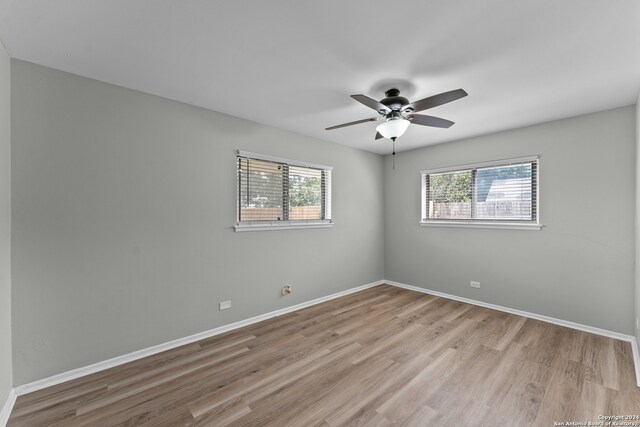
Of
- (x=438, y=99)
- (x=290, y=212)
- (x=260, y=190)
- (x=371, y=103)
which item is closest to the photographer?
(x=438, y=99)

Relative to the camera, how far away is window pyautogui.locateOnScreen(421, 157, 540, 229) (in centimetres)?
366

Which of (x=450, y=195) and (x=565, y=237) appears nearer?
(x=565, y=237)

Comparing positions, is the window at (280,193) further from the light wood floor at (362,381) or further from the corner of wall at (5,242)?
the corner of wall at (5,242)

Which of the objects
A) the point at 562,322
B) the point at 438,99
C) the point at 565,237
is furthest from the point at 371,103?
Answer: the point at 562,322

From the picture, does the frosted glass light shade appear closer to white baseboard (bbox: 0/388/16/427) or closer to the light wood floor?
the light wood floor

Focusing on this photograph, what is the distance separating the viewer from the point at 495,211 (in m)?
3.97

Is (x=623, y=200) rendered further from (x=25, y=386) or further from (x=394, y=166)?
(x=25, y=386)

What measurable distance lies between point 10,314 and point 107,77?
6.47 feet

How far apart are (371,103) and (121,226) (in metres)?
2.46

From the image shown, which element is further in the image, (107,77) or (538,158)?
(538,158)

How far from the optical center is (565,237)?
3328 mm

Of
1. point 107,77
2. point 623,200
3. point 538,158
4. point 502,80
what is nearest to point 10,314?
point 107,77

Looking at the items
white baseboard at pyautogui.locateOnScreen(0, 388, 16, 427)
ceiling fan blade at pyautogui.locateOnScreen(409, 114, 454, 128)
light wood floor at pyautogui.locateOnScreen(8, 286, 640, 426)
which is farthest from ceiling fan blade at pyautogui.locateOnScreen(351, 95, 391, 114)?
white baseboard at pyautogui.locateOnScreen(0, 388, 16, 427)

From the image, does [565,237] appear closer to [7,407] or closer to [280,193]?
[280,193]
